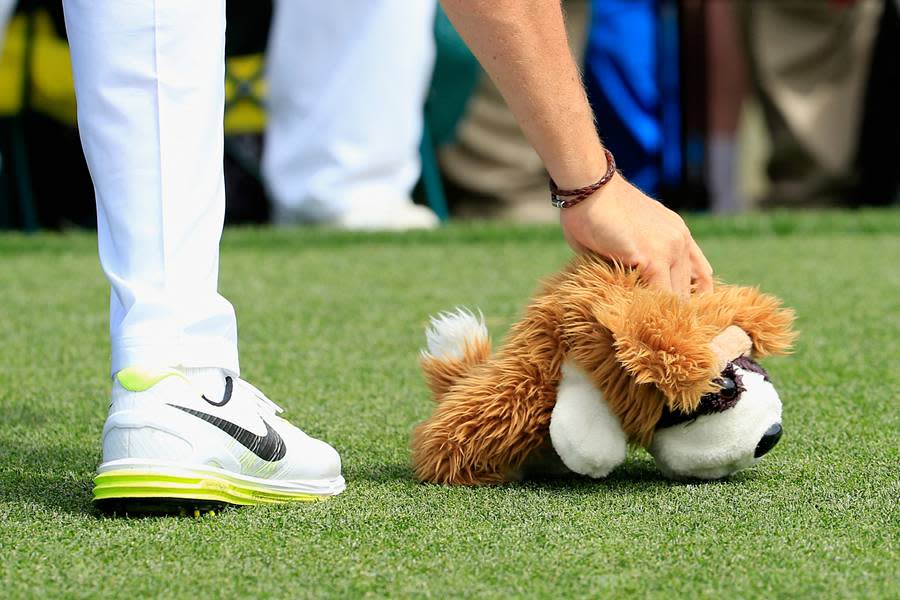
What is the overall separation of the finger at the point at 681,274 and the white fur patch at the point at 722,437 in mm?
85

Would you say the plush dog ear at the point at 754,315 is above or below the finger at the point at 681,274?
below

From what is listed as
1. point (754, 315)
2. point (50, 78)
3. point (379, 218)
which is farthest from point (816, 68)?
point (754, 315)

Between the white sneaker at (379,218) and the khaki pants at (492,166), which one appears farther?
the khaki pants at (492,166)

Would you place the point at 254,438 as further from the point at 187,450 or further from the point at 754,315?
the point at 754,315

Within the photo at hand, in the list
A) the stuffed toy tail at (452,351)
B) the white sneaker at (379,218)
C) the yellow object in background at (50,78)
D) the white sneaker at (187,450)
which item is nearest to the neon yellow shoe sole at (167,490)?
the white sneaker at (187,450)

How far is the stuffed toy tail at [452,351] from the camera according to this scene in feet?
4.09

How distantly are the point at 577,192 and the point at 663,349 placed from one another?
0.16m

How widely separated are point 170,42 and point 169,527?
38 centimetres

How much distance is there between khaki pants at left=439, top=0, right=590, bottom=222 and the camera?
413 cm

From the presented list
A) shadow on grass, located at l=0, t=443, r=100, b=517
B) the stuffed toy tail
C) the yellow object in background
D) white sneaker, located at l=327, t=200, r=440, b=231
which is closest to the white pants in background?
shadow on grass, located at l=0, t=443, r=100, b=517

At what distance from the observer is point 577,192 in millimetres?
1138

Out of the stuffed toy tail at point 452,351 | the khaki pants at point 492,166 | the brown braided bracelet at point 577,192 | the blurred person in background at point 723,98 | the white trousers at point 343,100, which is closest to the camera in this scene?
the brown braided bracelet at point 577,192

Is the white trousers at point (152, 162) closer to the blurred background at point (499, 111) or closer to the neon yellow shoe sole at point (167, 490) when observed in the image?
the neon yellow shoe sole at point (167, 490)

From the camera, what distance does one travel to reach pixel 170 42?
3.46 feet
